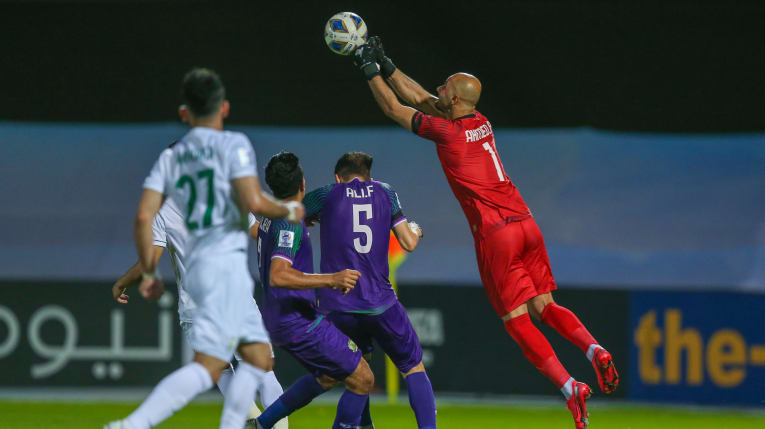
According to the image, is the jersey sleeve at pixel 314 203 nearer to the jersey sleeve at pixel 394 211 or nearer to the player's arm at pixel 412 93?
the jersey sleeve at pixel 394 211

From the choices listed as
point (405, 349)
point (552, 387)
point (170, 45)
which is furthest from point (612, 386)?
point (170, 45)

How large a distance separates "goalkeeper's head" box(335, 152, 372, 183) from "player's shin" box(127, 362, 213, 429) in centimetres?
188

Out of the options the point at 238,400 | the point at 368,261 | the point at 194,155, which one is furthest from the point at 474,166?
the point at 238,400

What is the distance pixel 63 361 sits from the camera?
33.8 ft

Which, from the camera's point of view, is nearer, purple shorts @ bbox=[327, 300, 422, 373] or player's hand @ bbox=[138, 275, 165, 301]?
player's hand @ bbox=[138, 275, 165, 301]

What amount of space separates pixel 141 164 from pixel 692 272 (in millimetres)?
5700

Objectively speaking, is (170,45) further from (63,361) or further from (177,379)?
(177,379)

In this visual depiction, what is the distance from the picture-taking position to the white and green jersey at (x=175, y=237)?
6.16 m

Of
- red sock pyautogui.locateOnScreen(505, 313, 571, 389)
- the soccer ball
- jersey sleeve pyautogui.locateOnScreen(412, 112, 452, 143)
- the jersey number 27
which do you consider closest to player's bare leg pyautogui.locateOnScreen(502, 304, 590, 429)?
red sock pyautogui.locateOnScreen(505, 313, 571, 389)

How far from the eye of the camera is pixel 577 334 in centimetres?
638

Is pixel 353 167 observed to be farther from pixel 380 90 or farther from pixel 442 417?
pixel 442 417

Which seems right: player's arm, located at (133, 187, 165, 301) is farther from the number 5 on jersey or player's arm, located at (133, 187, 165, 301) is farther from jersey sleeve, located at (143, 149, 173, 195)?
the number 5 on jersey

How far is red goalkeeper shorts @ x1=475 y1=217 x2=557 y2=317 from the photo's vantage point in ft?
21.1

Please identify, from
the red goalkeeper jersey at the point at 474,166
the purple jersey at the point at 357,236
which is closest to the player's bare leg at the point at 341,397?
the purple jersey at the point at 357,236
